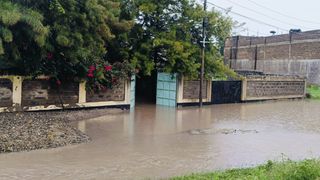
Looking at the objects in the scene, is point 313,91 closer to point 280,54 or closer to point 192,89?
point 280,54

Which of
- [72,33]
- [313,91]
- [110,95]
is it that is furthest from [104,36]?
[313,91]

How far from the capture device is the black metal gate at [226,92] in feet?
71.5

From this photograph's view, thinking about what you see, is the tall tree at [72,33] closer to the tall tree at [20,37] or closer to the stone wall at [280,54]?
the tall tree at [20,37]

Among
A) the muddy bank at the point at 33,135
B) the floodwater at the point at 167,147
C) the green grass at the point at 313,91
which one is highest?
the green grass at the point at 313,91

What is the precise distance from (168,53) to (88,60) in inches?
183

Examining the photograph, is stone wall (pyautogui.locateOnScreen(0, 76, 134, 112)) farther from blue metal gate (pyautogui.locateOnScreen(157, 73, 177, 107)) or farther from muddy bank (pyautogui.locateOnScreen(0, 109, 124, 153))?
blue metal gate (pyautogui.locateOnScreen(157, 73, 177, 107))

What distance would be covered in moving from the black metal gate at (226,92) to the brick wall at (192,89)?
33.3 inches

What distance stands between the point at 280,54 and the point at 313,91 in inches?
263

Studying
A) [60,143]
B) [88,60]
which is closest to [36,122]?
[60,143]

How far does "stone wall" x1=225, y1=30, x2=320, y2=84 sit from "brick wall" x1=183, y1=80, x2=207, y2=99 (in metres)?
14.2

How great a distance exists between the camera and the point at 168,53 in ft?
63.3

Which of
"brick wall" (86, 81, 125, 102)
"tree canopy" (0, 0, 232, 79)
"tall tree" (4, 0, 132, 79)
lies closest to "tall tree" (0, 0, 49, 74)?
"tree canopy" (0, 0, 232, 79)

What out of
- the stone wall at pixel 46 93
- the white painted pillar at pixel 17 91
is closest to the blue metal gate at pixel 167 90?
the stone wall at pixel 46 93

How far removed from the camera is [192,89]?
20688 millimetres
